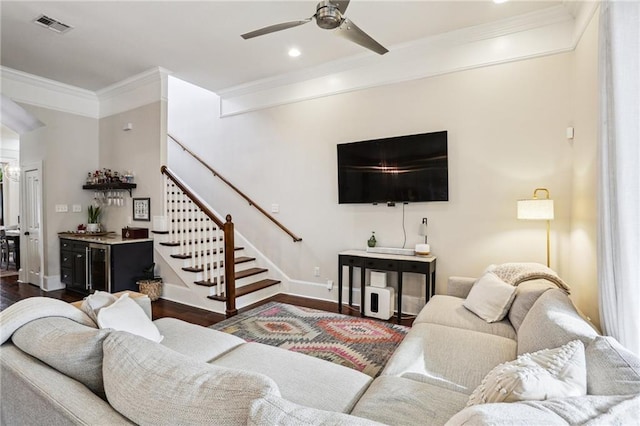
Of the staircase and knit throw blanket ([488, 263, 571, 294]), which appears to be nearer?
knit throw blanket ([488, 263, 571, 294])

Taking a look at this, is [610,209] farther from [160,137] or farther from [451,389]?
[160,137]

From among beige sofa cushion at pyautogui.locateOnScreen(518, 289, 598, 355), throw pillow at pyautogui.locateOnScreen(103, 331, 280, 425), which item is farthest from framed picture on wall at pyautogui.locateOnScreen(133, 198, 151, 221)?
beige sofa cushion at pyautogui.locateOnScreen(518, 289, 598, 355)

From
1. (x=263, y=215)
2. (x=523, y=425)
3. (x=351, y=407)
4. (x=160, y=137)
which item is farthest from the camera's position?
(x=263, y=215)

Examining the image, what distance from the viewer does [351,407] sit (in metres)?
1.38

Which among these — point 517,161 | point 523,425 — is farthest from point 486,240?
→ point 523,425

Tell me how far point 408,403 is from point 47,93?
6313 mm

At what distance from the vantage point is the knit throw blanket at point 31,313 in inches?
55.7

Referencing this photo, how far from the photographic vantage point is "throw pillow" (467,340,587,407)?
962 mm

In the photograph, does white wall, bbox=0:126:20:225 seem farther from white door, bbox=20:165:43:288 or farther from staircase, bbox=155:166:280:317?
staircase, bbox=155:166:280:317

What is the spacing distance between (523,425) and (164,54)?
4.72 meters

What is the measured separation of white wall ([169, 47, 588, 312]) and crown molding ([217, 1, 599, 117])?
103 mm

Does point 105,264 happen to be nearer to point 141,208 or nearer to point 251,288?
point 141,208

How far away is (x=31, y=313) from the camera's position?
1.49 m

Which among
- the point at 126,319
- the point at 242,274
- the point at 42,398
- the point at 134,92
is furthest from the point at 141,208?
the point at 42,398
